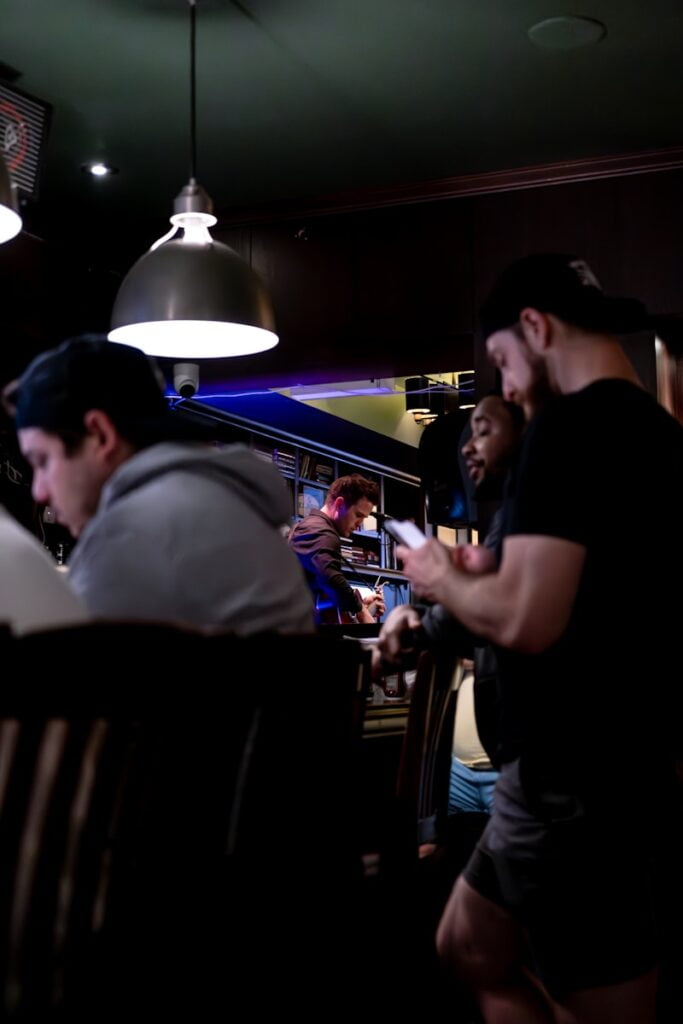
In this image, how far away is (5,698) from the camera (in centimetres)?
95

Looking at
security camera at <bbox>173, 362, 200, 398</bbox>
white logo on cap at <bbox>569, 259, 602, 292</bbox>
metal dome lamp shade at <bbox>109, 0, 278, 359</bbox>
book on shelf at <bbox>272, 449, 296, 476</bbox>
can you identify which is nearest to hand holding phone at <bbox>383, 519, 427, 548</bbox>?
white logo on cap at <bbox>569, 259, 602, 292</bbox>

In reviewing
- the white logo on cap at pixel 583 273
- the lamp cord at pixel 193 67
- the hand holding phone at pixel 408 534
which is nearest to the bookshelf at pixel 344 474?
the lamp cord at pixel 193 67

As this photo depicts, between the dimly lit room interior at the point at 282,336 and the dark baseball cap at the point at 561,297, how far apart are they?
0.12 m

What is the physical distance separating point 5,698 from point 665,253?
4.78 m

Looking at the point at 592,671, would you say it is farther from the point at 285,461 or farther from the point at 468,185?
the point at 285,461

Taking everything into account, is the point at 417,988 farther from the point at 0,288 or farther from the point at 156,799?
the point at 0,288

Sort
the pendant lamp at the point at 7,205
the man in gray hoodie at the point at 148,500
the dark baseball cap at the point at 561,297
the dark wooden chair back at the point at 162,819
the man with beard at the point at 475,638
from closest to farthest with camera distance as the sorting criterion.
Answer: the dark wooden chair back at the point at 162,819
the man in gray hoodie at the point at 148,500
the dark baseball cap at the point at 561,297
the man with beard at the point at 475,638
the pendant lamp at the point at 7,205

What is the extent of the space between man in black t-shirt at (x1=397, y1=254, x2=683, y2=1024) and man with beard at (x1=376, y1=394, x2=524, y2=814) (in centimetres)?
27

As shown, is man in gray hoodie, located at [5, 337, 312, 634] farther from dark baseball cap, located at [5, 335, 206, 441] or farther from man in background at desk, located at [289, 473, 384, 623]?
man in background at desk, located at [289, 473, 384, 623]

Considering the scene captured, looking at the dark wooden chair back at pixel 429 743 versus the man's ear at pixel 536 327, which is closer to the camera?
the man's ear at pixel 536 327

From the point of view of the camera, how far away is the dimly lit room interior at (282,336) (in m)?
1.05

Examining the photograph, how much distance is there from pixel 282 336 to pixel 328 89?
1.48 metres

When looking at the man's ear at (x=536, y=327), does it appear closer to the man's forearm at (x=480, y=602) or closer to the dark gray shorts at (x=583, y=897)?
the man's forearm at (x=480, y=602)

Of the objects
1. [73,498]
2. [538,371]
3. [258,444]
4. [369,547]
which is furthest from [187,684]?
[369,547]
